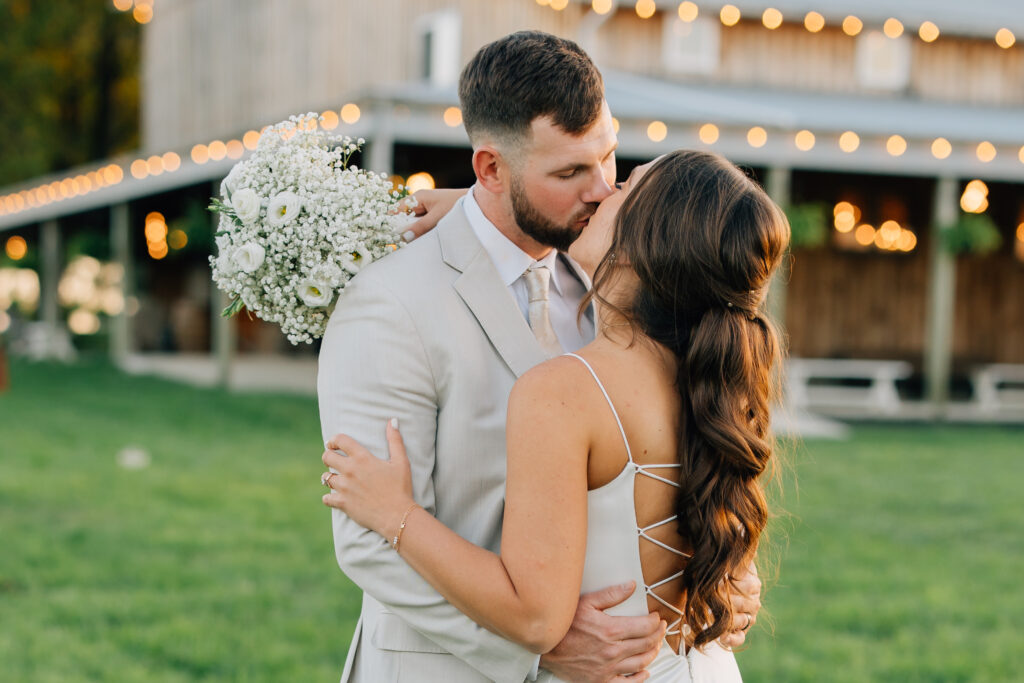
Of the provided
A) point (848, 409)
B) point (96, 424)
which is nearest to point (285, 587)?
point (96, 424)

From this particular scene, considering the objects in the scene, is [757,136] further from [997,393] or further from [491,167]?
[491,167]

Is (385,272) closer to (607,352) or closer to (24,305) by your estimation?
(607,352)

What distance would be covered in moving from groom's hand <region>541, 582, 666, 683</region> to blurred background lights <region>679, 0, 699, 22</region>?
637 inches

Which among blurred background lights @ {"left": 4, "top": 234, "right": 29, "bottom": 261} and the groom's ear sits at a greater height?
the groom's ear

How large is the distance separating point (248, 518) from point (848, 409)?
1018 centimetres

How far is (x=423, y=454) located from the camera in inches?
85.7

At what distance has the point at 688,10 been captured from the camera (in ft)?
56.5

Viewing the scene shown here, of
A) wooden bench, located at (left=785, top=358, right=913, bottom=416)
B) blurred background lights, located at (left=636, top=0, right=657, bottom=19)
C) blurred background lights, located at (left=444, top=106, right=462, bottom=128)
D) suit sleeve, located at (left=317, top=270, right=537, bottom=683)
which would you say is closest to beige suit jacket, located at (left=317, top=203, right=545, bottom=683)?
suit sleeve, located at (left=317, top=270, right=537, bottom=683)

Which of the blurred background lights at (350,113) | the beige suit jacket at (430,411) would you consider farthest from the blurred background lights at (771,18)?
the beige suit jacket at (430,411)

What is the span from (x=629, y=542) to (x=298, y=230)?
94cm

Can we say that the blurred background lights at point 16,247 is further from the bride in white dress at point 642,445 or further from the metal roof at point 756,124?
the bride in white dress at point 642,445

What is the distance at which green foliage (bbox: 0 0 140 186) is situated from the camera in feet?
97.6

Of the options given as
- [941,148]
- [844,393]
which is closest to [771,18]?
[941,148]

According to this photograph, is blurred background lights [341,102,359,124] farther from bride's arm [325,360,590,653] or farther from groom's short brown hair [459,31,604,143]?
bride's arm [325,360,590,653]
